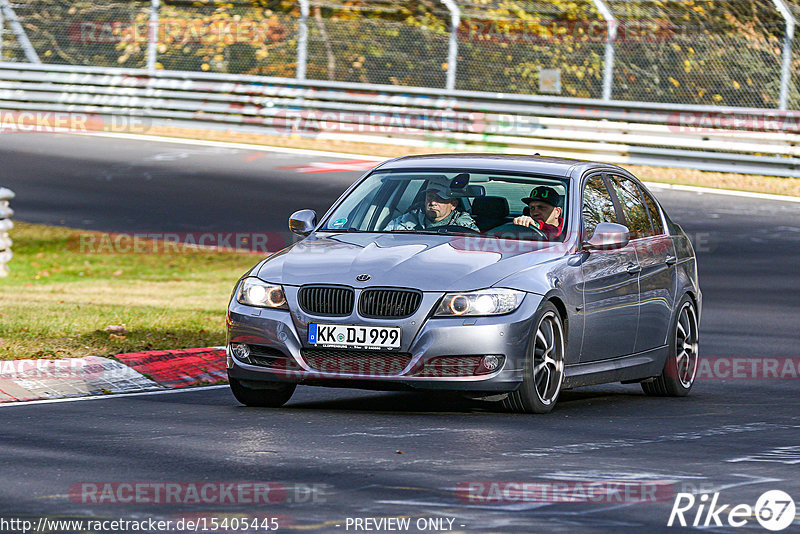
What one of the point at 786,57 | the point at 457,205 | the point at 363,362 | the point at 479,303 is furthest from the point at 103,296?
the point at 786,57

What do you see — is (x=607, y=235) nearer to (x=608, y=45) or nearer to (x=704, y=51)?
(x=704, y=51)

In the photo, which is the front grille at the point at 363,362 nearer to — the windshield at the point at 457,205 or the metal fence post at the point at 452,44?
the windshield at the point at 457,205

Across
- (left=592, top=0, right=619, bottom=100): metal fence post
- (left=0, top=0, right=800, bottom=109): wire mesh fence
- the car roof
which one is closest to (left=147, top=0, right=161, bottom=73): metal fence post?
(left=0, top=0, right=800, bottom=109): wire mesh fence

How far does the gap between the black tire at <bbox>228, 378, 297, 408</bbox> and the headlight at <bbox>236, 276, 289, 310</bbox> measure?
549mm

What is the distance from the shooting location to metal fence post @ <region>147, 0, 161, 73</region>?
3209 cm

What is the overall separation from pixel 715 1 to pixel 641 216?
17.9 meters

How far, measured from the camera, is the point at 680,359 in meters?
11.6

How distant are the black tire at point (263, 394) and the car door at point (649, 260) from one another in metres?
2.50

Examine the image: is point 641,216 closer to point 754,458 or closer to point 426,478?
point 754,458

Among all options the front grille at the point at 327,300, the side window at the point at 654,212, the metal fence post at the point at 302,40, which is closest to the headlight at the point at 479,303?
the front grille at the point at 327,300

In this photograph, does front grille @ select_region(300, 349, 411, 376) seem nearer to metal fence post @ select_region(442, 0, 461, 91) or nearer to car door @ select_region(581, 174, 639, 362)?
car door @ select_region(581, 174, 639, 362)

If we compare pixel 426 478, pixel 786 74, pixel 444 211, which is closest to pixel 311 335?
pixel 444 211

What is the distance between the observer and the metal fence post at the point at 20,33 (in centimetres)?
3272

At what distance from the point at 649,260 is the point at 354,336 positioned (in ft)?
9.18
